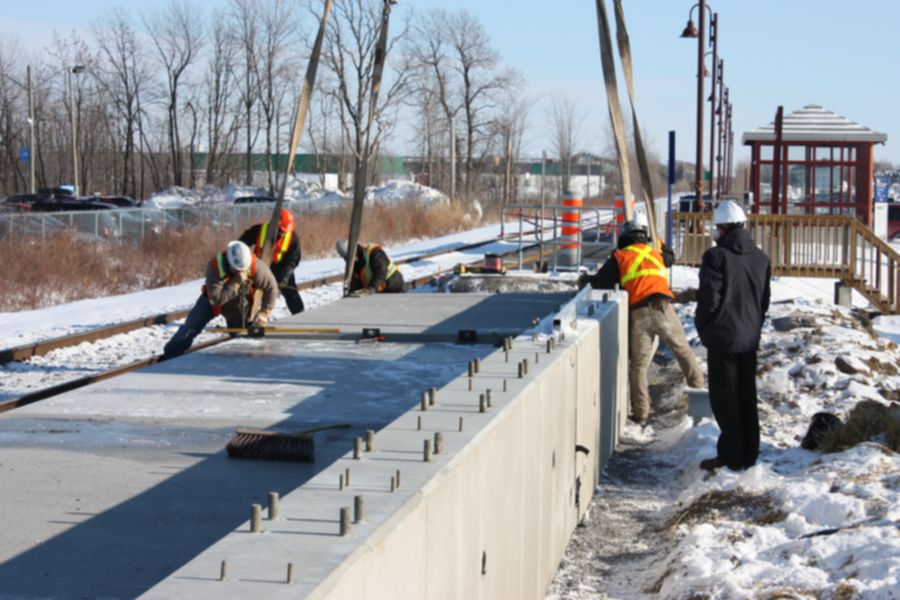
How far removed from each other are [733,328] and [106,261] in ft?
65.0

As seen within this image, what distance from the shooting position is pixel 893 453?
25.8ft

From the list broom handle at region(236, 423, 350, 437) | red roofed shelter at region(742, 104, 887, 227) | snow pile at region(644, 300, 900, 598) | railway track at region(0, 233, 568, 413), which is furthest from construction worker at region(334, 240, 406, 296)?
red roofed shelter at region(742, 104, 887, 227)

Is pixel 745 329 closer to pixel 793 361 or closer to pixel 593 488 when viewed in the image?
pixel 593 488

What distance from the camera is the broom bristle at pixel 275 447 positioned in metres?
6.33

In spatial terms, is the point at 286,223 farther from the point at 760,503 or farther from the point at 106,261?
the point at 106,261

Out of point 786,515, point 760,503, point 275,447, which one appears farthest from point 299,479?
point 760,503

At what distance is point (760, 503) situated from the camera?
7.54 m

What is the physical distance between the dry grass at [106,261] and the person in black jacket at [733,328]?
626 inches

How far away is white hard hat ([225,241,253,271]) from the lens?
38.7 feet

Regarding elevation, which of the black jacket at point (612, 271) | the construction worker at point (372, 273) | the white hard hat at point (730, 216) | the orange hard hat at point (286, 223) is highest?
the white hard hat at point (730, 216)

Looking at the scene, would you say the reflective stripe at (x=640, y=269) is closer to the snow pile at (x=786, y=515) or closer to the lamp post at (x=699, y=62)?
the snow pile at (x=786, y=515)

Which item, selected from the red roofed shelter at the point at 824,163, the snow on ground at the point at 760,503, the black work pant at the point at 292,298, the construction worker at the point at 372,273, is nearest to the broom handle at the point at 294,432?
the snow on ground at the point at 760,503

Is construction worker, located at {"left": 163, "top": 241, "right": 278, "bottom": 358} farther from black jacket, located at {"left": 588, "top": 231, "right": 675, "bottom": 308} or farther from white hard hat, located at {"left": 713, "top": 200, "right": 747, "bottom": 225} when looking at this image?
white hard hat, located at {"left": 713, "top": 200, "right": 747, "bottom": 225}

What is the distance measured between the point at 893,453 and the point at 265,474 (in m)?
4.18
